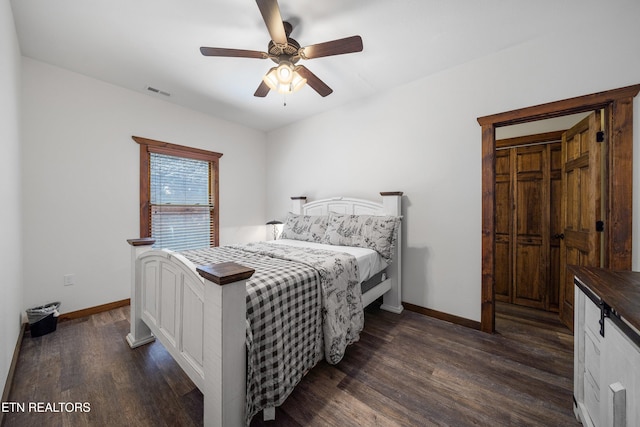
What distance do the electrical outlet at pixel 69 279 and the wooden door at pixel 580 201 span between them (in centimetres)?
483

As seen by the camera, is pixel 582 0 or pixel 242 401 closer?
pixel 242 401

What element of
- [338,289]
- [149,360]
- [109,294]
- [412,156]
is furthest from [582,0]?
[109,294]

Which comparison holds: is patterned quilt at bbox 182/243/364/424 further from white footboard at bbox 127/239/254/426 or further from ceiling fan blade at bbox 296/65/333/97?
ceiling fan blade at bbox 296/65/333/97

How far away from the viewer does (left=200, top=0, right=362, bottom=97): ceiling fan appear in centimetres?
159

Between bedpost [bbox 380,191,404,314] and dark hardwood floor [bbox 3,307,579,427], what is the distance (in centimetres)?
47

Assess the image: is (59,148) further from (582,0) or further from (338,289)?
(582,0)

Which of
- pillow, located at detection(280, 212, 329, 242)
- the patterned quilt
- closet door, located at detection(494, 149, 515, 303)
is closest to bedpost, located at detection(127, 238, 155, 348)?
the patterned quilt

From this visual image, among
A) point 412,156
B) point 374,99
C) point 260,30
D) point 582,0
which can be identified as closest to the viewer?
point 582,0

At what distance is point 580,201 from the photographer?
7.52 ft

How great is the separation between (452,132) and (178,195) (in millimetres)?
3711

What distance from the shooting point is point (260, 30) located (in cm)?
199

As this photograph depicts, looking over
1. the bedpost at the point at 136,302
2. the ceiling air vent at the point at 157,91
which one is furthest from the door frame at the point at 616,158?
the ceiling air vent at the point at 157,91

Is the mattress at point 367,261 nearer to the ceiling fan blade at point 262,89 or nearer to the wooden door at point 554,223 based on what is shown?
the ceiling fan blade at point 262,89

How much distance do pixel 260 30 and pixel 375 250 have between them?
227 cm
